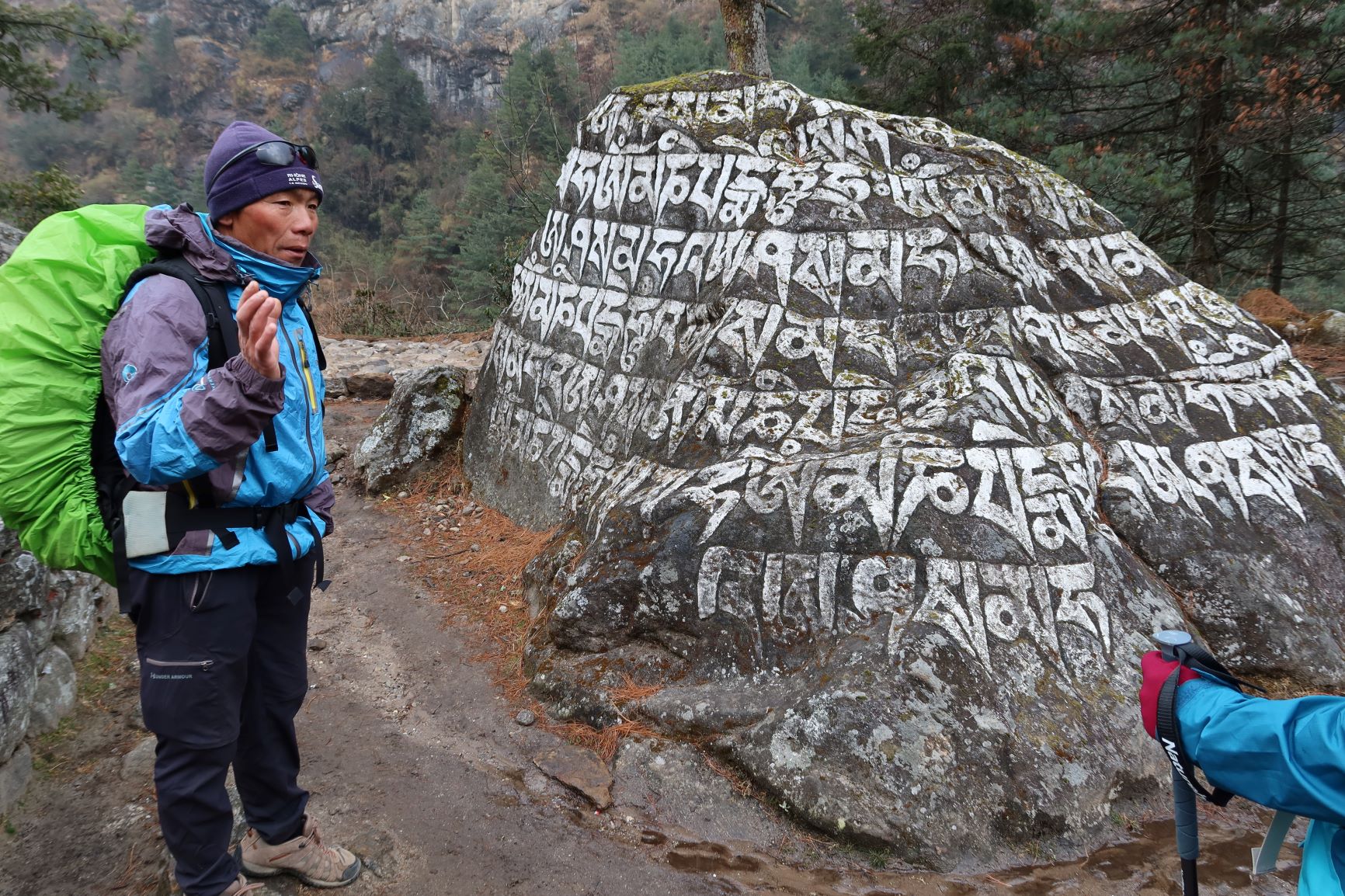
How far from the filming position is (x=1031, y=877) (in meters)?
3.27

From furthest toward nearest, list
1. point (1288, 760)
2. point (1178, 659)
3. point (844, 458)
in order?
1. point (844, 458)
2. point (1178, 659)
3. point (1288, 760)

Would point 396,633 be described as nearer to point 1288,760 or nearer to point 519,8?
point 1288,760

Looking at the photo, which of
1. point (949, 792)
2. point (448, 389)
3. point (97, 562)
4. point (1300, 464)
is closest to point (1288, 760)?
point (949, 792)

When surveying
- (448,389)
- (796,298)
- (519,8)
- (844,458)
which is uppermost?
(519,8)

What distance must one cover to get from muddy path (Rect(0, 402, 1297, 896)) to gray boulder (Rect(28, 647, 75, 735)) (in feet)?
0.21

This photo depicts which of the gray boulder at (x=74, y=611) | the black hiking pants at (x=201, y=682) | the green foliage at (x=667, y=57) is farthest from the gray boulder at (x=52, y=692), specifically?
the green foliage at (x=667, y=57)

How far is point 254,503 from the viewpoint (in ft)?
8.02

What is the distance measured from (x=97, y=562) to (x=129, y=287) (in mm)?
804

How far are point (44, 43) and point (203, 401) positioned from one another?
1236cm

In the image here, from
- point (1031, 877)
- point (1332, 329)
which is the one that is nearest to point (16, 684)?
point (1031, 877)

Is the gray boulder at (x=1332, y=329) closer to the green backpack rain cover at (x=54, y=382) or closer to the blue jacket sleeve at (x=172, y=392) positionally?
the blue jacket sleeve at (x=172, y=392)

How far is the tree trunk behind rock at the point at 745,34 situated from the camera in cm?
959

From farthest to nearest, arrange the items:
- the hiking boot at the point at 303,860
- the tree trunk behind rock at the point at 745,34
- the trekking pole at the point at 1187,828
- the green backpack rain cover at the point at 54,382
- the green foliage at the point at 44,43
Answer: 1. the green foliage at the point at 44,43
2. the tree trunk behind rock at the point at 745,34
3. the hiking boot at the point at 303,860
4. the trekking pole at the point at 1187,828
5. the green backpack rain cover at the point at 54,382

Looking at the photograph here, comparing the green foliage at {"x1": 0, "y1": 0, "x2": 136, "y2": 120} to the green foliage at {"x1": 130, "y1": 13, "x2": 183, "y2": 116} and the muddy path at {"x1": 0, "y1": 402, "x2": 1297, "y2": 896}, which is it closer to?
the muddy path at {"x1": 0, "y1": 402, "x2": 1297, "y2": 896}
